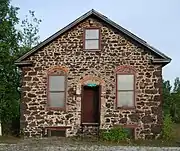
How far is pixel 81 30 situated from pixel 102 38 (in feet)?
3.89

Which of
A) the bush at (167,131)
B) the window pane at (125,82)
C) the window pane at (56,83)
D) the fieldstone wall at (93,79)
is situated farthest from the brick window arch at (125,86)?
the window pane at (56,83)

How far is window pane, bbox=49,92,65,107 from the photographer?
21703 mm

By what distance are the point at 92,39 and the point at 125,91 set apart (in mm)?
3214

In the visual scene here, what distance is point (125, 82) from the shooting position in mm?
21469

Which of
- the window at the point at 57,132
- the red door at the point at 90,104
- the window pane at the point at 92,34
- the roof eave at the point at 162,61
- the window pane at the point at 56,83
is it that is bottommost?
the window at the point at 57,132

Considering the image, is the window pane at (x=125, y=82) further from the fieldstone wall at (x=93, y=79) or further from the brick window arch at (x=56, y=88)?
the brick window arch at (x=56, y=88)

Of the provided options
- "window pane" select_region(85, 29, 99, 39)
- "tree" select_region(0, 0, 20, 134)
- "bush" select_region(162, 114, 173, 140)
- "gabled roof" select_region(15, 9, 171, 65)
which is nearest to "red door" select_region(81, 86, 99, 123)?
"window pane" select_region(85, 29, 99, 39)

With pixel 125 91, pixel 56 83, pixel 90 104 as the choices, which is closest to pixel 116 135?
pixel 125 91

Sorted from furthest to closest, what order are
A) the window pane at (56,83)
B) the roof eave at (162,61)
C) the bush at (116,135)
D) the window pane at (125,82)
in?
A: the window pane at (56,83) < the window pane at (125,82) < the roof eave at (162,61) < the bush at (116,135)

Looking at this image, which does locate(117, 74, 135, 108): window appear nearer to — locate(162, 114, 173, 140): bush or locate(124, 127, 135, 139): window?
locate(124, 127, 135, 139): window

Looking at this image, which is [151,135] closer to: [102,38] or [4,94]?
[102,38]

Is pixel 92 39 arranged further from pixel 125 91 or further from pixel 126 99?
pixel 126 99

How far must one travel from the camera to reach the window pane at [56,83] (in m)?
21.8

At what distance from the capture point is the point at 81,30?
22.2 m
